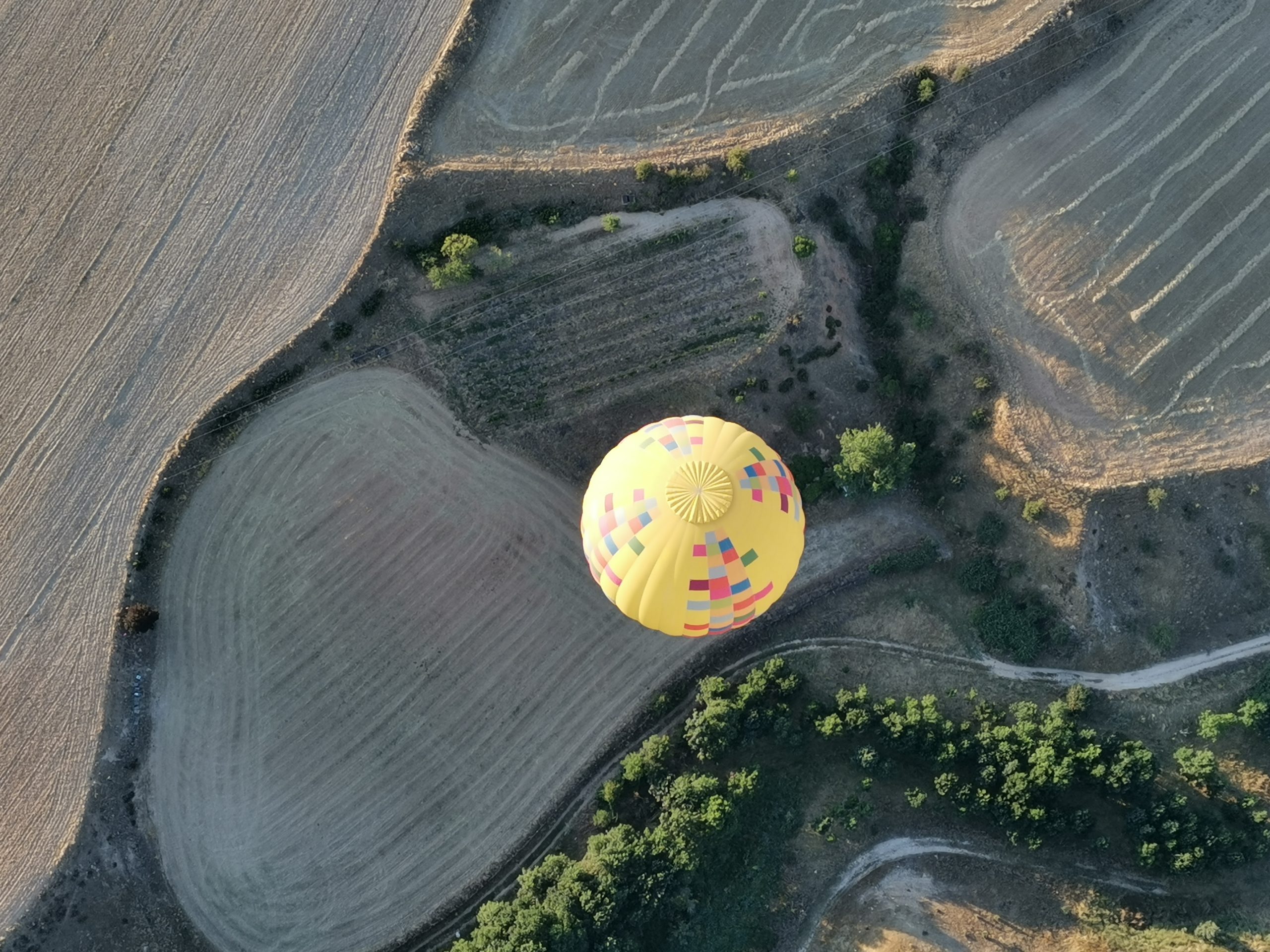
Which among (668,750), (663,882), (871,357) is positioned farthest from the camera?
(871,357)

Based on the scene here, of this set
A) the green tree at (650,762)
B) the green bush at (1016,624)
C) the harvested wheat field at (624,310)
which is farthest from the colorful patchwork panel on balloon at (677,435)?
the green bush at (1016,624)

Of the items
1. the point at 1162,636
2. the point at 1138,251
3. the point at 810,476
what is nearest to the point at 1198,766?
the point at 1162,636

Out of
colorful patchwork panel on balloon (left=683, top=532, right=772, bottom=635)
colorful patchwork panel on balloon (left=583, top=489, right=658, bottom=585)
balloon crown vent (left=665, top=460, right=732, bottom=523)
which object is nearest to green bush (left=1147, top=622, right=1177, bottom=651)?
colorful patchwork panel on balloon (left=683, top=532, right=772, bottom=635)

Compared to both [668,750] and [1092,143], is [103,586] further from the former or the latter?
[1092,143]

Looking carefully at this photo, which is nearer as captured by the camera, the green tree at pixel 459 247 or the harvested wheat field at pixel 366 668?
the green tree at pixel 459 247

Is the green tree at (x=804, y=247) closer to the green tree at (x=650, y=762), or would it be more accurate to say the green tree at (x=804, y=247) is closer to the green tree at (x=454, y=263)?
the green tree at (x=454, y=263)

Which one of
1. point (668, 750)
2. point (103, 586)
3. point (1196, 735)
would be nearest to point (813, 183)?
point (668, 750)

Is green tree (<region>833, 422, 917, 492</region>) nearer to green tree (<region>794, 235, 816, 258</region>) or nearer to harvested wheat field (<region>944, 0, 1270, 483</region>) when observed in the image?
harvested wheat field (<region>944, 0, 1270, 483</region>)
